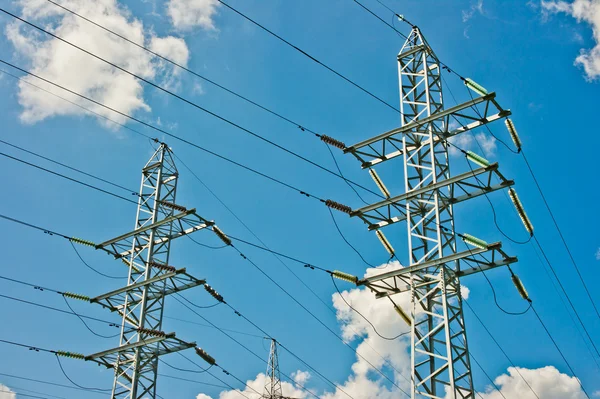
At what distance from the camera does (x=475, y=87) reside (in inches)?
798

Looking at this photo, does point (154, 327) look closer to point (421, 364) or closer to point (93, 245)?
point (93, 245)

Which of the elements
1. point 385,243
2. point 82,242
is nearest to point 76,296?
point 82,242

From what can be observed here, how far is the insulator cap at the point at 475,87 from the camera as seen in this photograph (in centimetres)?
1958

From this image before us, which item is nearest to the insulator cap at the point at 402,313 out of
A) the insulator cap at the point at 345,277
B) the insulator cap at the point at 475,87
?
the insulator cap at the point at 345,277

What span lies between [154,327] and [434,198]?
1115 centimetres

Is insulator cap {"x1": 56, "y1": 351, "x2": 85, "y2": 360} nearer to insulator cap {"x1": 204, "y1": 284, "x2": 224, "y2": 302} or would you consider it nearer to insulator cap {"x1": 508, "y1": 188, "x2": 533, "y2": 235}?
insulator cap {"x1": 204, "y1": 284, "x2": 224, "y2": 302}

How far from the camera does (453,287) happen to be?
1741 cm

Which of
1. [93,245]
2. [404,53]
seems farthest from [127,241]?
[404,53]

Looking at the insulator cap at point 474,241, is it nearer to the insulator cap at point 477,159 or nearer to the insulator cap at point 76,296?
the insulator cap at point 477,159

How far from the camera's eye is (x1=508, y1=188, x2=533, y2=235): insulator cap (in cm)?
1794

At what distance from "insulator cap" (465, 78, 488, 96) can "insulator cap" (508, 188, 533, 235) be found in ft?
10.6

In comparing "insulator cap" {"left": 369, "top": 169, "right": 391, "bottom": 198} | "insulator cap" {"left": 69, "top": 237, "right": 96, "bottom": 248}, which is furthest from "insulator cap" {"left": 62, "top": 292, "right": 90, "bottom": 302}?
"insulator cap" {"left": 369, "top": 169, "right": 391, "bottom": 198}

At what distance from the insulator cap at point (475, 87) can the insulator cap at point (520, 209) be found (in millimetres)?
3233

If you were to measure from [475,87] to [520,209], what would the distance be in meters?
4.27
